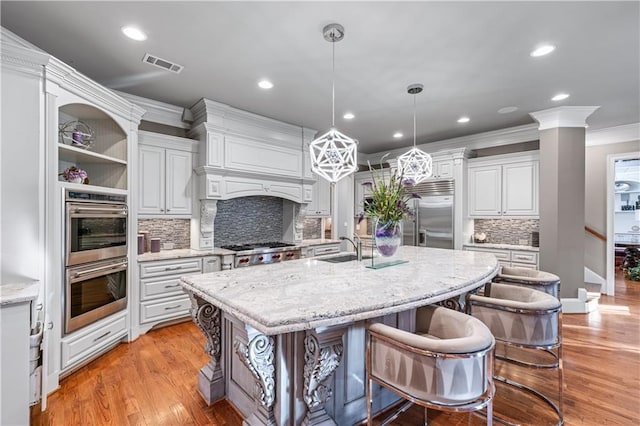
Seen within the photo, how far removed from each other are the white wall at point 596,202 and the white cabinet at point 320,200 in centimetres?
463

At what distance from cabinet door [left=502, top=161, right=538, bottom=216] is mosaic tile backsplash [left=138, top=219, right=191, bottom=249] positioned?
15.9 feet

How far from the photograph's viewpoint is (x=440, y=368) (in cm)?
126

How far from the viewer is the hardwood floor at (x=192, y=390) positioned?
76.9 inches

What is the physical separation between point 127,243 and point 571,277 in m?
5.55

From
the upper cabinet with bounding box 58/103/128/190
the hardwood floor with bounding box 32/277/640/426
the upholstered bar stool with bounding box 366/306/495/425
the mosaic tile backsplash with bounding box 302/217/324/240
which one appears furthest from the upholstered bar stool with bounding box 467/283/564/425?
the mosaic tile backsplash with bounding box 302/217/324/240

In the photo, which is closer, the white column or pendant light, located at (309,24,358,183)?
pendant light, located at (309,24,358,183)

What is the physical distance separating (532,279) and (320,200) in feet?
12.0

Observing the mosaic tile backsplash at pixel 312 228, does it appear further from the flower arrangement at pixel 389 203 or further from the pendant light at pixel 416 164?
the flower arrangement at pixel 389 203

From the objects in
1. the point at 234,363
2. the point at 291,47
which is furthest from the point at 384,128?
the point at 234,363

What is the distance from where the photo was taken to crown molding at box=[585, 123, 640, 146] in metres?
4.71

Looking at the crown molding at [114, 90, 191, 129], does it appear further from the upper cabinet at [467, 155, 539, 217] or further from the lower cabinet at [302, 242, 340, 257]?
the upper cabinet at [467, 155, 539, 217]

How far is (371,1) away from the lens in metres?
1.97

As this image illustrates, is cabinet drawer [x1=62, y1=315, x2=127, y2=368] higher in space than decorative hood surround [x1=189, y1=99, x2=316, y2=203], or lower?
lower

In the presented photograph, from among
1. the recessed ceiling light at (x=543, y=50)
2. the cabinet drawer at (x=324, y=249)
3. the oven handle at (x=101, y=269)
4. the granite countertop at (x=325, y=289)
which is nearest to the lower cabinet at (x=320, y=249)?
the cabinet drawer at (x=324, y=249)
